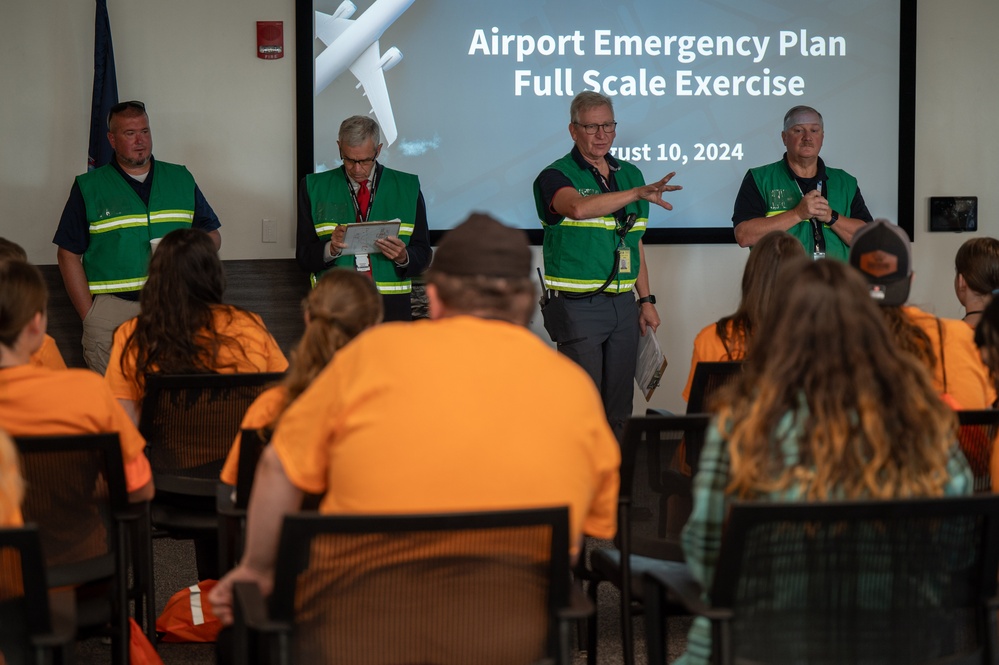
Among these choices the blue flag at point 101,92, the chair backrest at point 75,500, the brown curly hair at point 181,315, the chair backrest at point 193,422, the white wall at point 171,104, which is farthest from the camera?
the white wall at point 171,104

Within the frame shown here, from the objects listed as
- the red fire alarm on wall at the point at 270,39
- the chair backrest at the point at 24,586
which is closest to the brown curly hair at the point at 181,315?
the chair backrest at the point at 24,586

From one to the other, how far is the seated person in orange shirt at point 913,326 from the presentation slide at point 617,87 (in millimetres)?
3435

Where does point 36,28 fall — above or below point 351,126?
above

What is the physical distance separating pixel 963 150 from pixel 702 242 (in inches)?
63.1

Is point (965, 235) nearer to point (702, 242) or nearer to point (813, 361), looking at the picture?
point (702, 242)

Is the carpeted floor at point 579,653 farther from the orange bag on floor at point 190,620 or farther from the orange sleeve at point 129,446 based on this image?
the orange sleeve at point 129,446

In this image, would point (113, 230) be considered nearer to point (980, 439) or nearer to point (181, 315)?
point (181, 315)

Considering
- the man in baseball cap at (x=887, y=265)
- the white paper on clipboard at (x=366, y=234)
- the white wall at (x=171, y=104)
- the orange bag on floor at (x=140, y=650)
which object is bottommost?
the orange bag on floor at (x=140, y=650)

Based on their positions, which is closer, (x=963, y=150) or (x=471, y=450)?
(x=471, y=450)

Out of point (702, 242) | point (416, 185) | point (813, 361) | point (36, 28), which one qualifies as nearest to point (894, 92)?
point (702, 242)

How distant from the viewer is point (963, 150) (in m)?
6.34

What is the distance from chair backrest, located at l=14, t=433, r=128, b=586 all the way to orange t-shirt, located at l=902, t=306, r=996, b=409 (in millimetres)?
1843

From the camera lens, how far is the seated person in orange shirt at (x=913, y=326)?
8.11 ft

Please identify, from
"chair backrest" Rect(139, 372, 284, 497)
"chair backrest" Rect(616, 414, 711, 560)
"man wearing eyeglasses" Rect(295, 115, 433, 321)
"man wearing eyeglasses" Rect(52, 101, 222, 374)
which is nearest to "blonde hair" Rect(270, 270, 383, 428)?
"chair backrest" Rect(139, 372, 284, 497)
